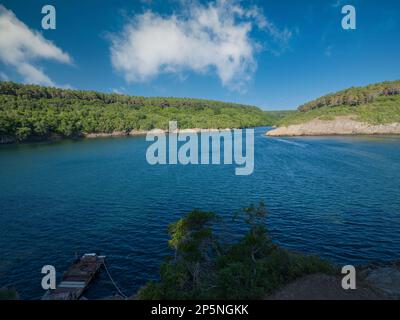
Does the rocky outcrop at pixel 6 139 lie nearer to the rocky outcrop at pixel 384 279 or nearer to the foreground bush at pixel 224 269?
the foreground bush at pixel 224 269

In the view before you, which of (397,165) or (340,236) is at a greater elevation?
(397,165)

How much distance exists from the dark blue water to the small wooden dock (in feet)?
3.95

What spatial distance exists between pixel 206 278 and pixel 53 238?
23.2 metres

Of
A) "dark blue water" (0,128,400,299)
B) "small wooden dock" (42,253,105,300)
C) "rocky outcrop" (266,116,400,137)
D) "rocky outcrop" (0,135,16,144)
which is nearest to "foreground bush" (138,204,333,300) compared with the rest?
"dark blue water" (0,128,400,299)

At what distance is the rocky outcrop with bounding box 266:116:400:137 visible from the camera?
507ft

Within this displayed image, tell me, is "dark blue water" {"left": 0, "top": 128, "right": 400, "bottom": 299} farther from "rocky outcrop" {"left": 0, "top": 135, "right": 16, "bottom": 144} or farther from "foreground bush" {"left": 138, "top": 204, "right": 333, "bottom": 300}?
"rocky outcrop" {"left": 0, "top": 135, "right": 16, "bottom": 144}

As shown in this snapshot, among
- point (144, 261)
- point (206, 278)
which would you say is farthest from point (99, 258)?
point (206, 278)

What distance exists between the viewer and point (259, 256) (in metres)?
25.1

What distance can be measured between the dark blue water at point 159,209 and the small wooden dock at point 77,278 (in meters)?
1.20

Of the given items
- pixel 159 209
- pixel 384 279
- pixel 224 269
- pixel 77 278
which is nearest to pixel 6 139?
pixel 159 209

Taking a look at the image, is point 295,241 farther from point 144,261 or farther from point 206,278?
point 144,261

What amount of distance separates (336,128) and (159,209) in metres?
161

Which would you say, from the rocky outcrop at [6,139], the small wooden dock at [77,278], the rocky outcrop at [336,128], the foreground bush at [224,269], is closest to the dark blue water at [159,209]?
the small wooden dock at [77,278]

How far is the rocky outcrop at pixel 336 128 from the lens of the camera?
507 feet
